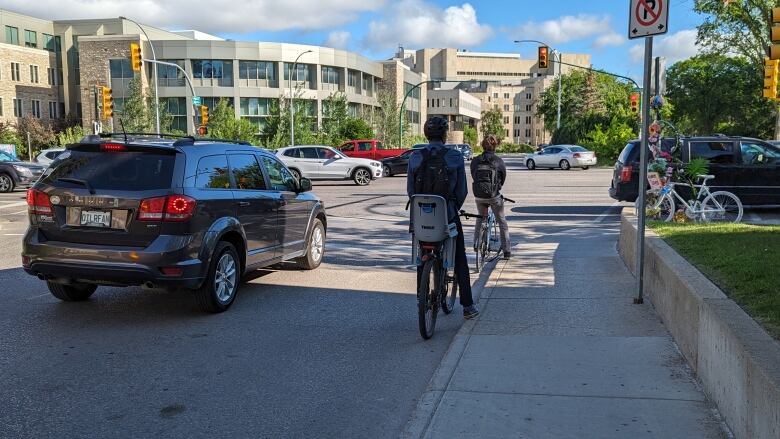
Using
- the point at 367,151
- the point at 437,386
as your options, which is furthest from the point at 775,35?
the point at 367,151

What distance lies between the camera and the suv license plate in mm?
6445

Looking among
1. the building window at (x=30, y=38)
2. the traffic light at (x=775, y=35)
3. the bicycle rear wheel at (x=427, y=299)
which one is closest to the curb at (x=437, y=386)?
the bicycle rear wheel at (x=427, y=299)

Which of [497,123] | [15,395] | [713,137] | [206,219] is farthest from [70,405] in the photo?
[497,123]

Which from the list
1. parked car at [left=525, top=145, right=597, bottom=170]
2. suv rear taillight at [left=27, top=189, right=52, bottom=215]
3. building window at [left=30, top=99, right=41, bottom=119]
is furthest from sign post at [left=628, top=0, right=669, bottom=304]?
building window at [left=30, top=99, right=41, bottom=119]

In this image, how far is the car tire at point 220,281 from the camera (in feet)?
22.4

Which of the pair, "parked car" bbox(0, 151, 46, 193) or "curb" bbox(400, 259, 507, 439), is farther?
"parked car" bbox(0, 151, 46, 193)

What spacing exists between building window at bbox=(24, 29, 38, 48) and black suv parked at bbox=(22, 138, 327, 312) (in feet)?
275

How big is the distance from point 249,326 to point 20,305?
2.66m

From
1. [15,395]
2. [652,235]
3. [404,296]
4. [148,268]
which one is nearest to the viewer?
[15,395]

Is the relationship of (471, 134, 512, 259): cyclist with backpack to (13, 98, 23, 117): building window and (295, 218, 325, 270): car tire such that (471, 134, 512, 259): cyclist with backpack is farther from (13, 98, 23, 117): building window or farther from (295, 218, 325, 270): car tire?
(13, 98, 23, 117): building window

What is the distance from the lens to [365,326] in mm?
6613

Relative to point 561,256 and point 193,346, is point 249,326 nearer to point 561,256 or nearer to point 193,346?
point 193,346

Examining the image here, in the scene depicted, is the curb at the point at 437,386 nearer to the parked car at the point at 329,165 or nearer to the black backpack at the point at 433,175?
the black backpack at the point at 433,175

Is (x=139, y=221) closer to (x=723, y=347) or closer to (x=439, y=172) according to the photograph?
(x=439, y=172)
